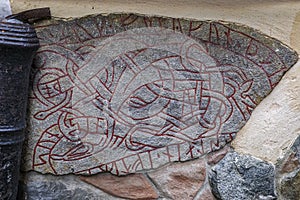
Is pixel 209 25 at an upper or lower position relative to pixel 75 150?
upper

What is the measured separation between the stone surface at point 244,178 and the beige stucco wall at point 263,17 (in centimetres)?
4

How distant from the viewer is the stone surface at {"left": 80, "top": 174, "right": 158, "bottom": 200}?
1.52 metres

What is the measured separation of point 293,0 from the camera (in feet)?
4.90

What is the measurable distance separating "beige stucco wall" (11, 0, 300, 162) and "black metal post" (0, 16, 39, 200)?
17 centimetres

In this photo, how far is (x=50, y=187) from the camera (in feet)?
4.96

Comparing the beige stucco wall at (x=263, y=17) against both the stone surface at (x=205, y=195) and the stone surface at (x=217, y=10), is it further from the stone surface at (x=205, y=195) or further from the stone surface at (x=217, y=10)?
the stone surface at (x=205, y=195)

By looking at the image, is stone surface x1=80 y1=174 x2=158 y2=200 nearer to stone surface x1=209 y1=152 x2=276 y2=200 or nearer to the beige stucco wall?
stone surface x1=209 y1=152 x2=276 y2=200

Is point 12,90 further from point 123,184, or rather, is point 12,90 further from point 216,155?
point 216,155

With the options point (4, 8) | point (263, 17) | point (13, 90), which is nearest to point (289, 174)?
point (263, 17)

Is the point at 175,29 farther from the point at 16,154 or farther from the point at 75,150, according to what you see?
the point at 16,154

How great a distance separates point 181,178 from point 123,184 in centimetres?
17

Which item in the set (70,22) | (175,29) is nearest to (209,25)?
(175,29)

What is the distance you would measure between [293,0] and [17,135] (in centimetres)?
84

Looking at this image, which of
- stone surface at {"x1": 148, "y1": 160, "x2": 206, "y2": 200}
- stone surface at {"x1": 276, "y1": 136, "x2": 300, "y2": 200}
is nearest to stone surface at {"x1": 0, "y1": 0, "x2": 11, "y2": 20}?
stone surface at {"x1": 148, "y1": 160, "x2": 206, "y2": 200}
